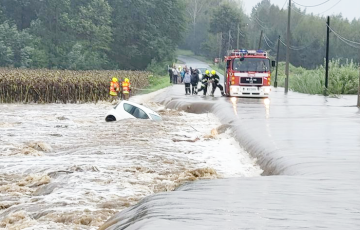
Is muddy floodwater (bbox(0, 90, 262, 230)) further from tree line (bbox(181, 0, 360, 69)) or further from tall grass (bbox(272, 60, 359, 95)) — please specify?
tree line (bbox(181, 0, 360, 69))

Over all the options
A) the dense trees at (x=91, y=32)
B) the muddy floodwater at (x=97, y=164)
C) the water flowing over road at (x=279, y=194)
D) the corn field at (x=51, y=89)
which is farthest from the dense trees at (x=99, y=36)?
the water flowing over road at (x=279, y=194)

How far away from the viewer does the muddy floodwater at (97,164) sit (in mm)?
11789

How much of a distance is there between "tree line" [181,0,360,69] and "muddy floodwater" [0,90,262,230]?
76329 millimetres

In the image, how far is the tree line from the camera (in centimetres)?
12081

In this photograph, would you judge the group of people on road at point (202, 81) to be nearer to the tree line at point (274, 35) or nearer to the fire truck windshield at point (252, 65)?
the fire truck windshield at point (252, 65)

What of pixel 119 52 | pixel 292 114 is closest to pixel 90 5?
pixel 119 52

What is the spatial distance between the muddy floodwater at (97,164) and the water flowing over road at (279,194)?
3.11ft

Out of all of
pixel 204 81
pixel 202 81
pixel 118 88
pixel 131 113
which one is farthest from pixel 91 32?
pixel 131 113

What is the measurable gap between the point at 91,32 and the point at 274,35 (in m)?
44.8

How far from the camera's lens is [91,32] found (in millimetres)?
108312

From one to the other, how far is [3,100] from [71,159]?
2738 cm

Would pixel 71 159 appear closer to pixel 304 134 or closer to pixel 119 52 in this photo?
pixel 304 134

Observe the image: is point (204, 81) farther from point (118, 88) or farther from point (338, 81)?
point (338, 81)

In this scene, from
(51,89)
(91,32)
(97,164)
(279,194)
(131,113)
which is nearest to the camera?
(279,194)
